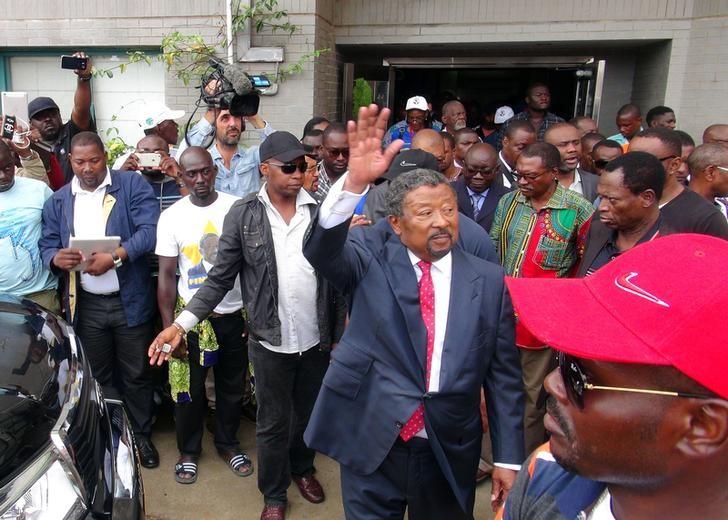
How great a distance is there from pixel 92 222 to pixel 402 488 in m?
2.55

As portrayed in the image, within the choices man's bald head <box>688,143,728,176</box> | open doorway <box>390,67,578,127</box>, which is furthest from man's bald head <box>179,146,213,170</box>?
open doorway <box>390,67,578,127</box>

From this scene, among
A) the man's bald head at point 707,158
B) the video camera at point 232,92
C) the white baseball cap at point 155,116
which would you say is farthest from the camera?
the white baseball cap at point 155,116

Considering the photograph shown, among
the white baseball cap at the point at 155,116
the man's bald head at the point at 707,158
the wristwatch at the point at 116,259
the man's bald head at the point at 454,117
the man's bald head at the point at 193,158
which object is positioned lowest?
the wristwatch at the point at 116,259

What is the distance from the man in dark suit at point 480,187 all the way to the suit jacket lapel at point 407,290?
2004mm

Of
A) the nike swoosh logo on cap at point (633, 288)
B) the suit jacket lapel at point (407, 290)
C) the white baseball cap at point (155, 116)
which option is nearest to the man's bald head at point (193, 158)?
the suit jacket lapel at point (407, 290)

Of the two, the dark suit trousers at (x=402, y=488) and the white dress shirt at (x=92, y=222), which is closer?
the dark suit trousers at (x=402, y=488)

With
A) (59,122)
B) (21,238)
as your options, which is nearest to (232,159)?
(21,238)

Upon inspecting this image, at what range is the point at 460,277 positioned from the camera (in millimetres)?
2262

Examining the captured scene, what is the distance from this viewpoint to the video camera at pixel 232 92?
4.76m

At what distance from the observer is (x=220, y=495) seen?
3545mm

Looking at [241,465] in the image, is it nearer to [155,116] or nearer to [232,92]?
[232,92]

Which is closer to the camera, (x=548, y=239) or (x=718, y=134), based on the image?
Answer: (x=548, y=239)

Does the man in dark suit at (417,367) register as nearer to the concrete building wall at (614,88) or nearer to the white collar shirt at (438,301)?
the white collar shirt at (438,301)

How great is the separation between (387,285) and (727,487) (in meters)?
1.38
